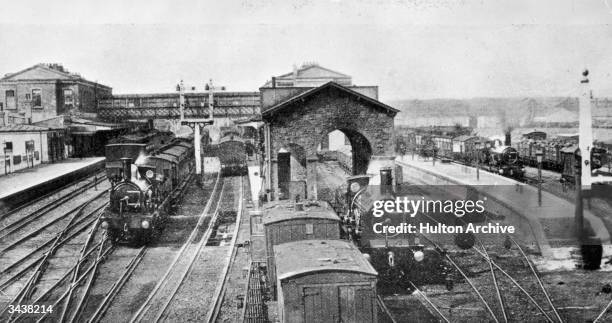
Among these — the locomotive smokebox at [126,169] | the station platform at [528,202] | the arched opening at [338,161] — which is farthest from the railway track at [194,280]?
the station platform at [528,202]

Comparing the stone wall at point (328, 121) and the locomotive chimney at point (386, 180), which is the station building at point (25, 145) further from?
the locomotive chimney at point (386, 180)

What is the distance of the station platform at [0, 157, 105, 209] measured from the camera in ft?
77.2

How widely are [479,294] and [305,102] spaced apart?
1210 centimetres

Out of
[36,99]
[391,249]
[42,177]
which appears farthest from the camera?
[36,99]

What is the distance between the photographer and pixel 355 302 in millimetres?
8406

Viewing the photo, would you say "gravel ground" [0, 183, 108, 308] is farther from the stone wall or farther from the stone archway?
the stone wall

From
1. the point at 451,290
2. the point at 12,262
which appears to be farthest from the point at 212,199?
the point at 451,290

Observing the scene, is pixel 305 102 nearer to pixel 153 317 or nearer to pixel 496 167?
pixel 153 317

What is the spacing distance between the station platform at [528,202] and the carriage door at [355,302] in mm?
7713

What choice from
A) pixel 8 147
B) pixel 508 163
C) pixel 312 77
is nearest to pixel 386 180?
pixel 508 163

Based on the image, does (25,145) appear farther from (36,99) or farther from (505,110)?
(505,110)

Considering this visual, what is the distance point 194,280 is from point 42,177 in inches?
684

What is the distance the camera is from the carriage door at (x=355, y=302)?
27.6ft

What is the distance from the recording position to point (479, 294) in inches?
489
